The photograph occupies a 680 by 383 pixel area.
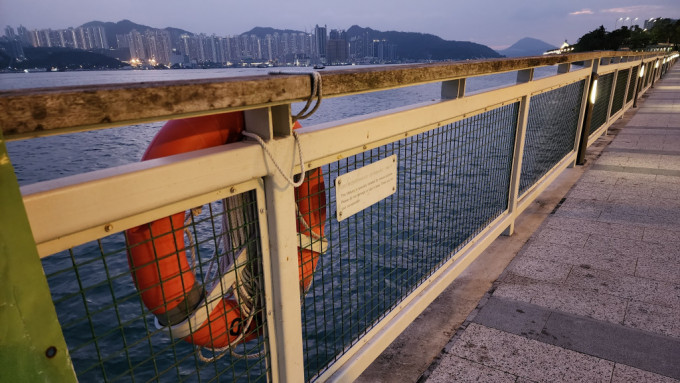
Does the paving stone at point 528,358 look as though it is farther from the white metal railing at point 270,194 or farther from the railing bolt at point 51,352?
the railing bolt at point 51,352

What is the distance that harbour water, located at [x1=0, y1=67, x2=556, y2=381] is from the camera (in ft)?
6.58

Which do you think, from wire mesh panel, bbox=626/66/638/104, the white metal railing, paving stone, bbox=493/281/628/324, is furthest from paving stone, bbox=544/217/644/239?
wire mesh panel, bbox=626/66/638/104

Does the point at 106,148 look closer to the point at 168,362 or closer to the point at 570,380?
the point at 168,362

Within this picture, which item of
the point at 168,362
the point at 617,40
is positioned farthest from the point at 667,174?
the point at 617,40

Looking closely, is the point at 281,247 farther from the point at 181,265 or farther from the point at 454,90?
the point at 454,90

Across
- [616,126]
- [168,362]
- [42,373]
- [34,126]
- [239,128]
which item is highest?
[34,126]

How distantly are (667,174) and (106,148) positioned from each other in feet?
90.2

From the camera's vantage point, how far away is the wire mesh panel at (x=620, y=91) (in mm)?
9398

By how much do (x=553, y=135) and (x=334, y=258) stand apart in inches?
195

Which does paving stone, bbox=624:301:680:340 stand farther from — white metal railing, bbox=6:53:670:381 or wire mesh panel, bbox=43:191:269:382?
wire mesh panel, bbox=43:191:269:382

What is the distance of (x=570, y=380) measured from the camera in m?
2.32

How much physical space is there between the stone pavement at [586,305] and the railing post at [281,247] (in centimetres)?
108

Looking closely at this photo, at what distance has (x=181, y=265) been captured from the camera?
144 centimetres

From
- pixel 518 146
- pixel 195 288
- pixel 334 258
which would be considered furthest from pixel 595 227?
pixel 334 258
